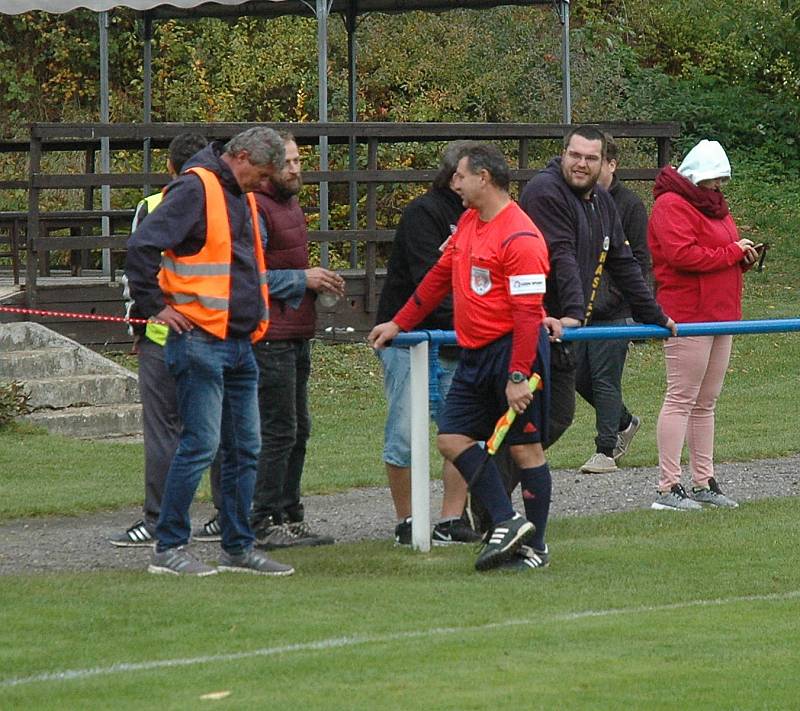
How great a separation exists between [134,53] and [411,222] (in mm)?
21119

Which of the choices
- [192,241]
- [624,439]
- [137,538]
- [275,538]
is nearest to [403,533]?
[275,538]

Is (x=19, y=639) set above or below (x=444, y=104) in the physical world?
below

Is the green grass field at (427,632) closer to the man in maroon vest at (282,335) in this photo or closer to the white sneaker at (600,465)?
the man in maroon vest at (282,335)

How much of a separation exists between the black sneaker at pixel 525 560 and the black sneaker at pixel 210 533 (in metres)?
1.81

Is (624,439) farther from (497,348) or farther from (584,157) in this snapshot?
(497,348)

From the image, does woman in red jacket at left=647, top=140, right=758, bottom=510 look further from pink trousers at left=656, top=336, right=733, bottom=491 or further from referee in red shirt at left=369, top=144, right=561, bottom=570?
referee in red shirt at left=369, top=144, right=561, bottom=570

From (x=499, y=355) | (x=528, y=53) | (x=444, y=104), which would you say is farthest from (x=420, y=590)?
(x=528, y=53)

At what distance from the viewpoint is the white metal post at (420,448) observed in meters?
8.57

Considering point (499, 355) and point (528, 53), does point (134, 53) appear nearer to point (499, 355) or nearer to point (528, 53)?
point (528, 53)

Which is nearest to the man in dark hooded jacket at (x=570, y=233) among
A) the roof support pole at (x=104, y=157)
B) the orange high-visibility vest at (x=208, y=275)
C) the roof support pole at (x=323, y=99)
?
the orange high-visibility vest at (x=208, y=275)

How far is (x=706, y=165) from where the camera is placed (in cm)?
1001

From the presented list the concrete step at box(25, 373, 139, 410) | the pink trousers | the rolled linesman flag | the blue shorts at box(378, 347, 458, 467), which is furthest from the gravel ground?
the concrete step at box(25, 373, 139, 410)

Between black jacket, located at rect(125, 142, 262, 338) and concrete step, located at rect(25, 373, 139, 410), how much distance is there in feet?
20.0

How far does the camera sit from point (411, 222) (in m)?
8.89
